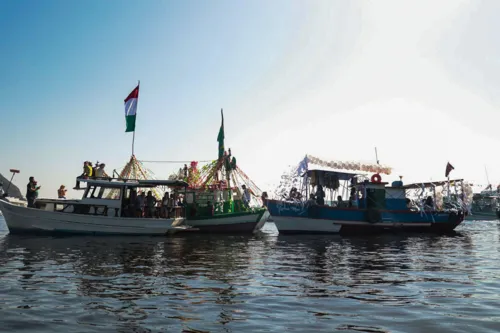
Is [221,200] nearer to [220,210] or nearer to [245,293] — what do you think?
[220,210]

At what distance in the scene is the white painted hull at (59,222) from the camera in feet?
83.8

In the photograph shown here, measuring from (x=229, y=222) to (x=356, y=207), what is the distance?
9685 mm

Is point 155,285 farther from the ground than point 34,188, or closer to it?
closer to it

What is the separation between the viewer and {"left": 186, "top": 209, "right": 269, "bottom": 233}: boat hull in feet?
104

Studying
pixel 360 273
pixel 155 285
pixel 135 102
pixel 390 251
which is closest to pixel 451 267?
pixel 360 273

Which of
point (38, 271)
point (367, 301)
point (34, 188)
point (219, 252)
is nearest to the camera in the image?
point (367, 301)

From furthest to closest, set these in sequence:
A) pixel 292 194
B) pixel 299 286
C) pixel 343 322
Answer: pixel 292 194
pixel 299 286
pixel 343 322

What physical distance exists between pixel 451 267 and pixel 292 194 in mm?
17661

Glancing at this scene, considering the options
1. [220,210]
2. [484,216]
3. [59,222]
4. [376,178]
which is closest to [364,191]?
[376,178]

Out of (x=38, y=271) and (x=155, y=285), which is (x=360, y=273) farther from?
(x=38, y=271)

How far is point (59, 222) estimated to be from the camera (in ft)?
84.3

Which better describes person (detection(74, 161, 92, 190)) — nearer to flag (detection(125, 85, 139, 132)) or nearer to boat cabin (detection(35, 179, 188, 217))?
boat cabin (detection(35, 179, 188, 217))

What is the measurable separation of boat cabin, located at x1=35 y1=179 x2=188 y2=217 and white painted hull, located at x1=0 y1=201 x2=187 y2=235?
1.63ft

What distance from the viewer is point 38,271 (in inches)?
491
